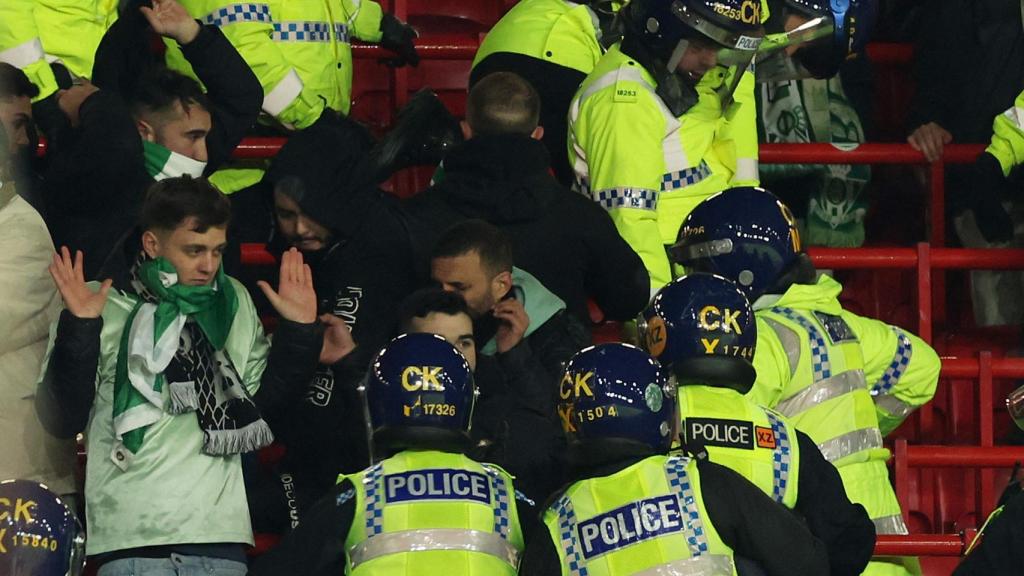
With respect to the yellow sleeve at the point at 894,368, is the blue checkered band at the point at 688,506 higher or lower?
higher

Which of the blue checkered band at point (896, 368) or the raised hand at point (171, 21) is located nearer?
the blue checkered band at point (896, 368)

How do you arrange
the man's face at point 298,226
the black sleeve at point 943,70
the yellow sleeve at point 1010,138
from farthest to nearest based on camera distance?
1. the black sleeve at point 943,70
2. the yellow sleeve at point 1010,138
3. the man's face at point 298,226

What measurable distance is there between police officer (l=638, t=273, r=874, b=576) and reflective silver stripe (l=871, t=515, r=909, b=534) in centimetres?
74

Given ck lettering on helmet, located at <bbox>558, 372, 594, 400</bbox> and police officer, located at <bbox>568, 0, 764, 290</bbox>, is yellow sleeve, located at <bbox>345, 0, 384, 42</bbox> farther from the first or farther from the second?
ck lettering on helmet, located at <bbox>558, 372, 594, 400</bbox>

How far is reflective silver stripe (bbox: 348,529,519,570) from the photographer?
5.97 meters

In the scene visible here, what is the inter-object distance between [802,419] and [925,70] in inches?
106

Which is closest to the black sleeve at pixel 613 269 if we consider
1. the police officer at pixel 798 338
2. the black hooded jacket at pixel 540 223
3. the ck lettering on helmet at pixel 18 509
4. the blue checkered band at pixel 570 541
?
the black hooded jacket at pixel 540 223

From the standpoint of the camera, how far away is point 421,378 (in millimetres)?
6121

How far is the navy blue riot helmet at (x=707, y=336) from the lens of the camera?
6.34 metres

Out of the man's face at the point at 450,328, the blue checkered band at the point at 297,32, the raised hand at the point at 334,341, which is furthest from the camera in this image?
the blue checkered band at the point at 297,32

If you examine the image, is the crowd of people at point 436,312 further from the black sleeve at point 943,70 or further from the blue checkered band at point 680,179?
the black sleeve at point 943,70

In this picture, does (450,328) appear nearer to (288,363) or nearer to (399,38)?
(288,363)

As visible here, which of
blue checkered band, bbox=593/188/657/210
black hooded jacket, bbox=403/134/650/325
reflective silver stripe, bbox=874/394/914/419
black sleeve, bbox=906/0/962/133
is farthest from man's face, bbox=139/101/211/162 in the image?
black sleeve, bbox=906/0/962/133

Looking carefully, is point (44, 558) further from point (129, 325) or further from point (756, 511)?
point (756, 511)
